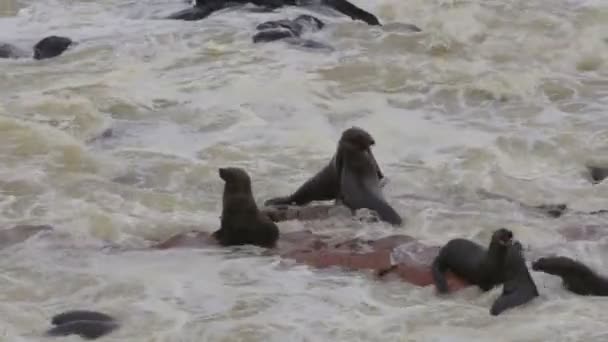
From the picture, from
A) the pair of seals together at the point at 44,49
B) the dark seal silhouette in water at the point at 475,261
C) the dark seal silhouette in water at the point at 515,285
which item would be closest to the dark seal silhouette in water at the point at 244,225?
the dark seal silhouette in water at the point at 475,261

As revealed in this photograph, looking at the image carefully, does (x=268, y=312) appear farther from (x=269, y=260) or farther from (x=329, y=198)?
(x=329, y=198)

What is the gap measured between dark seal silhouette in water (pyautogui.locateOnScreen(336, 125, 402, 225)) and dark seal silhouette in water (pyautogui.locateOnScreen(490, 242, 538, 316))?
143 centimetres

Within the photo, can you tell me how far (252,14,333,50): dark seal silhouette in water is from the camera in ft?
41.2

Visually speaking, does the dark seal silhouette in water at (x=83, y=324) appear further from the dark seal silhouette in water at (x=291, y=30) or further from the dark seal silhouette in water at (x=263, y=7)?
the dark seal silhouette in water at (x=263, y=7)

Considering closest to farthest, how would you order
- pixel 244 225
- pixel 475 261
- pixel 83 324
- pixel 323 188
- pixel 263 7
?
pixel 83 324
pixel 475 261
pixel 244 225
pixel 323 188
pixel 263 7

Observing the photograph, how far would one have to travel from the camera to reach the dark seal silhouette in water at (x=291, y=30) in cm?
1256

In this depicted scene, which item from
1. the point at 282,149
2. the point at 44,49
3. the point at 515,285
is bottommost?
the point at 515,285

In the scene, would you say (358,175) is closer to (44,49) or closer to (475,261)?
(475,261)

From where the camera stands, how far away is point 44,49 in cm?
1241

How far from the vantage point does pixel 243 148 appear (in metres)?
9.23

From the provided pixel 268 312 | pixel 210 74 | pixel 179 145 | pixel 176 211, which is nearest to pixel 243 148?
pixel 179 145

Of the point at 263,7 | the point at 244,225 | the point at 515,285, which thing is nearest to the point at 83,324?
the point at 244,225

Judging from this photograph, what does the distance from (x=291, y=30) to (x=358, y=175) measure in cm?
572

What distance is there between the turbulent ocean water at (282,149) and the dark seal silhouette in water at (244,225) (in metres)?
0.10
